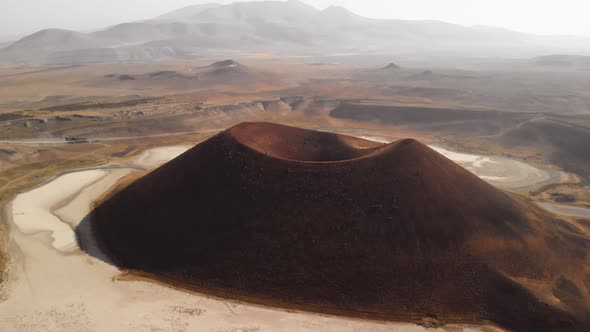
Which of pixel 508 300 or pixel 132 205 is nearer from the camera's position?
pixel 508 300

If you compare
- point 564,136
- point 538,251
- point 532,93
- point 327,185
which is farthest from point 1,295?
point 532,93

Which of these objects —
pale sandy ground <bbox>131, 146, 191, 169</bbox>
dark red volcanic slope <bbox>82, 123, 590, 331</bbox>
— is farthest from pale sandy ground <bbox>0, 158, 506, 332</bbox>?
pale sandy ground <bbox>131, 146, 191, 169</bbox>

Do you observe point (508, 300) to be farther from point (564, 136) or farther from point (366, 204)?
point (564, 136)

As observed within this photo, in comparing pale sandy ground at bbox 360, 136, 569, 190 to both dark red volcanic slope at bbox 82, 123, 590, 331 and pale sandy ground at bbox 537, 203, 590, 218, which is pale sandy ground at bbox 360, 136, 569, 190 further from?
dark red volcanic slope at bbox 82, 123, 590, 331

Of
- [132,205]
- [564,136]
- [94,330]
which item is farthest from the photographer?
[564,136]

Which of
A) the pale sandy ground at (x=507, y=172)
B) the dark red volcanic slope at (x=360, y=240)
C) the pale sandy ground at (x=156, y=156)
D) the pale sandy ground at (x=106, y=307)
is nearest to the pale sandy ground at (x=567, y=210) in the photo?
the pale sandy ground at (x=507, y=172)

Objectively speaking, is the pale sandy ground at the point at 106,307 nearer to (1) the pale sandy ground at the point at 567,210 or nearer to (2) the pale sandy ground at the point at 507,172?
(1) the pale sandy ground at the point at 567,210
